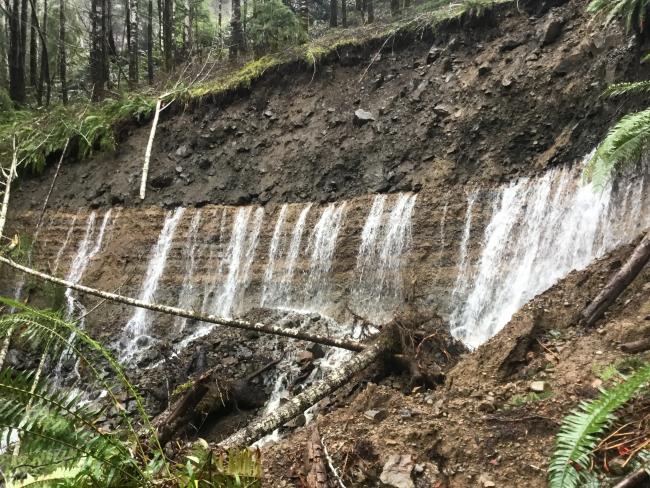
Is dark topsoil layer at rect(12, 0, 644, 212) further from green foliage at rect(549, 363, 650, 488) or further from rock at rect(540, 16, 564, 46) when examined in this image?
green foliage at rect(549, 363, 650, 488)

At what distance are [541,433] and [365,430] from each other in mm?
1367

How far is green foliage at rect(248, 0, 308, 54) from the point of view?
625 inches

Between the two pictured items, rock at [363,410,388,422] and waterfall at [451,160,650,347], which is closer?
rock at [363,410,388,422]

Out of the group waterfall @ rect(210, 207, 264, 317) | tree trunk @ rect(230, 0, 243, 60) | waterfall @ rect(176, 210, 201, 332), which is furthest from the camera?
tree trunk @ rect(230, 0, 243, 60)

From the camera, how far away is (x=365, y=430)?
4207 millimetres

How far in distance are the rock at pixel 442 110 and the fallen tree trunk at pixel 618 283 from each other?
726 centimetres

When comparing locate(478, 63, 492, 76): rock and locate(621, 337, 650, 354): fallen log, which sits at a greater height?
locate(478, 63, 492, 76): rock

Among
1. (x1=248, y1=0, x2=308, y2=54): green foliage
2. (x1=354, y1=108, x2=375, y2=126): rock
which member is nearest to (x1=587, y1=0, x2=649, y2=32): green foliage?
(x1=354, y1=108, x2=375, y2=126): rock

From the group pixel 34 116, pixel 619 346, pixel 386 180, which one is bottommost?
pixel 619 346

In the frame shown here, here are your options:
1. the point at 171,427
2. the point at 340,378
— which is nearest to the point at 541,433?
the point at 340,378

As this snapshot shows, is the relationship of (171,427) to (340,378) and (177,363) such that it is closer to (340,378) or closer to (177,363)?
(340,378)

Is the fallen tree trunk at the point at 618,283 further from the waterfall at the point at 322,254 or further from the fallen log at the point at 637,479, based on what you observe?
the waterfall at the point at 322,254

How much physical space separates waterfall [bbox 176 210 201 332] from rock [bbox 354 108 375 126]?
15.3 ft

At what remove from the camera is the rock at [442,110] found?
1174 centimetres
